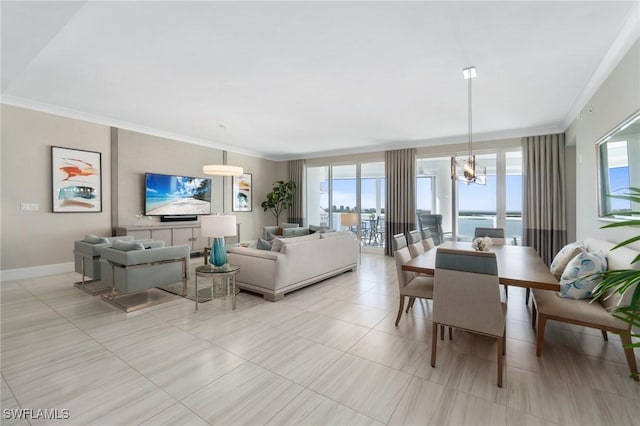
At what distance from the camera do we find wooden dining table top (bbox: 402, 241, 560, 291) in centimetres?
216

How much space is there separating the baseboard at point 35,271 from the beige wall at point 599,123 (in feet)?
24.8

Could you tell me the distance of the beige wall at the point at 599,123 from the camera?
2457 mm

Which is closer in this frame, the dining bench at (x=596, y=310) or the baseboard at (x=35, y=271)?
the dining bench at (x=596, y=310)

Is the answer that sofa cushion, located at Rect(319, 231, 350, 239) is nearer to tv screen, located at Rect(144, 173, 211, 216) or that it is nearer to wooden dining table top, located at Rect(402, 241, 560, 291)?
wooden dining table top, located at Rect(402, 241, 560, 291)

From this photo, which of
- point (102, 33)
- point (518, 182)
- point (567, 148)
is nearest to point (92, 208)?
point (102, 33)

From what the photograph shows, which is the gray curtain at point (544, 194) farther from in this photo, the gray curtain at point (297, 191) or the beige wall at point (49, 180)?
the beige wall at point (49, 180)

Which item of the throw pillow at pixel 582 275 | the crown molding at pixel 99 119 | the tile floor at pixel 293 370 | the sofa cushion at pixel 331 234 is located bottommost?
the tile floor at pixel 293 370

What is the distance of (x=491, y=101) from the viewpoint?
13.5ft

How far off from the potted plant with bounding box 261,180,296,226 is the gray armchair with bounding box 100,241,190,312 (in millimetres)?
4680

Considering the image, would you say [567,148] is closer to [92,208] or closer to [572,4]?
[572,4]

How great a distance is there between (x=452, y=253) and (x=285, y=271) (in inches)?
87.0

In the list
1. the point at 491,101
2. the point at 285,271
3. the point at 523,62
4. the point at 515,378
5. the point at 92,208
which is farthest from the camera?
the point at 92,208

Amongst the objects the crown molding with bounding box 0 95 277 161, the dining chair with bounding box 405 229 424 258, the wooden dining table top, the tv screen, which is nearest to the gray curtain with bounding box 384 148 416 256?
the dining chair with bounding box 405 229 424 258

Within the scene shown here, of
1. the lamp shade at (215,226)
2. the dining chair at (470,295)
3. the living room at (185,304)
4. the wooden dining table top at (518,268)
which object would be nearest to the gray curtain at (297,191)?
the living room at (185,304)
